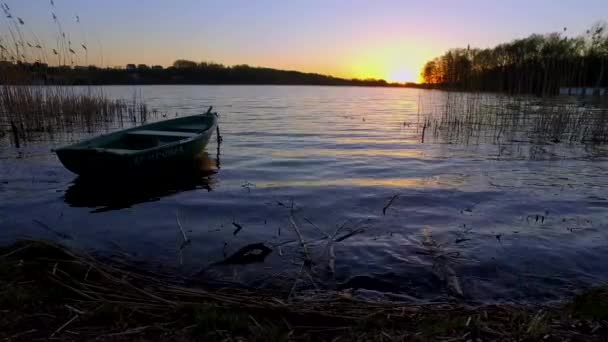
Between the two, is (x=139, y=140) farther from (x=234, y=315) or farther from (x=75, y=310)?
(x=234, y=315)

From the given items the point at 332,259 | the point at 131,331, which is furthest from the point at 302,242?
the point at 131,331

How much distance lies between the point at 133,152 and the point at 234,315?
250 inches

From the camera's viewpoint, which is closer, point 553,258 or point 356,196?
point 553,258

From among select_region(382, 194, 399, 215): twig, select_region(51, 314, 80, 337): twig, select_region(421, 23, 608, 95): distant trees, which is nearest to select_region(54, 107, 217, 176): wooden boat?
select_region(382, 194, 399, 215): twig

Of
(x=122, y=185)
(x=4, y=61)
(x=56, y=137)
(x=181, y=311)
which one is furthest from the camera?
(x=56, y=137)

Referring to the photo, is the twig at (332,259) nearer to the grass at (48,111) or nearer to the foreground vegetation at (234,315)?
the foreground vegetation at (234,315)

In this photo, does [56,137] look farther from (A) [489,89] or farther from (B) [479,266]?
(A) [489,89]

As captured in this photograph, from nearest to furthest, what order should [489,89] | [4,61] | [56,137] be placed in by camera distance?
[4,61]
[56,137]
[489,89]

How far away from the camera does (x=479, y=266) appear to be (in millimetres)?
5461

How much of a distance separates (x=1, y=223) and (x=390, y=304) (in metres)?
6.51

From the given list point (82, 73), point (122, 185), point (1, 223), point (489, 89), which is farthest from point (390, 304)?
point (82, 73)

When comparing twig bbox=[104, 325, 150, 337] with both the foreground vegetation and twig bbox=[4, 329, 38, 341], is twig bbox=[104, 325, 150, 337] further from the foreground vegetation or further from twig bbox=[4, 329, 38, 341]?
twig bbox=[4, 329, 38, 341]

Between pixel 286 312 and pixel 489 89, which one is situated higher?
pixel 489 89

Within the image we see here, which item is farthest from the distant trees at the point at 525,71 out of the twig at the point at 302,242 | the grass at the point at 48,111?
the grass at the point at 48,111
